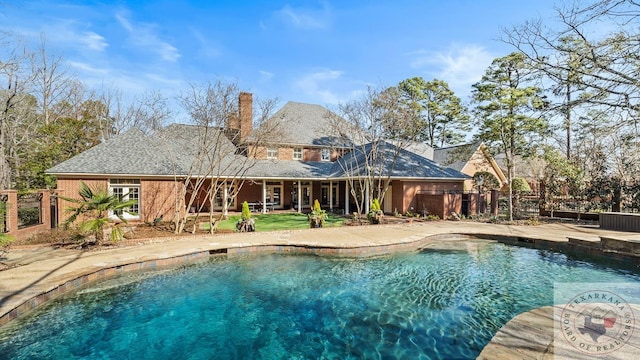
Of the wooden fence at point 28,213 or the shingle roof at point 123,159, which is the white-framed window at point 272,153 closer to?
the shingle roof at point 123,159

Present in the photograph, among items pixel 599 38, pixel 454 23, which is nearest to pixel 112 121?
pixel 454 23

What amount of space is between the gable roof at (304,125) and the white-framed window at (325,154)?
0.60 meters

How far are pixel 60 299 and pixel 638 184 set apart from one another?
24467mm

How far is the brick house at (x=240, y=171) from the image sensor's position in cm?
1548

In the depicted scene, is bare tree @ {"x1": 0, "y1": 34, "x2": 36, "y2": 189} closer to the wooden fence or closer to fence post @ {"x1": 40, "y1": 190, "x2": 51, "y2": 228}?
fence post @ {"x1": 40, "y1": 190, "x2": 51, "y2": 228}

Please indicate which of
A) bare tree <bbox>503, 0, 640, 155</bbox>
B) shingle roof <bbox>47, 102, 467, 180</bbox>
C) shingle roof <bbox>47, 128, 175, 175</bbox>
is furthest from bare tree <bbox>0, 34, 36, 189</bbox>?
bare tree <bbox>503, 0, 640, 155</bbox>

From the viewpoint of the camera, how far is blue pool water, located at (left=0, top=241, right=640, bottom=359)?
495 centimetres

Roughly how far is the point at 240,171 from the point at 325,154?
345 inches

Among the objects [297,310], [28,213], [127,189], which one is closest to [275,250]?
[297,310]

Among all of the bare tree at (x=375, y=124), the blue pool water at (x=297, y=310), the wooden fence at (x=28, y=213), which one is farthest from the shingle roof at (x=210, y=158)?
the blue pool water at (x=297, y=310)

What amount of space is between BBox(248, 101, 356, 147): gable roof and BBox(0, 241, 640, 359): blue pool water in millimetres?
15070

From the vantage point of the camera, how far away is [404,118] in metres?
17.2

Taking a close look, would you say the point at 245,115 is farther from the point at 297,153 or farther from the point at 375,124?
the point at 375,124

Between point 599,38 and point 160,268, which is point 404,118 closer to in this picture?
point 599,38
